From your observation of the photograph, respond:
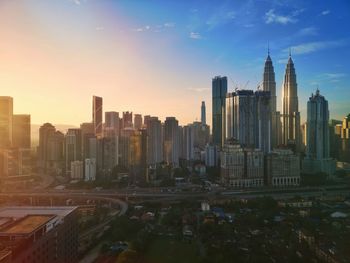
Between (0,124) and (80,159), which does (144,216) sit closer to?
(0,124)

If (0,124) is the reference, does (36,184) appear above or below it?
below

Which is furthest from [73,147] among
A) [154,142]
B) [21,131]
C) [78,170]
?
[154,142]

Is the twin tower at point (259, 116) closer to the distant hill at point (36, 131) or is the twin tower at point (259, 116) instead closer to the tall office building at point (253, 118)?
the tall office building at point (253, 118)

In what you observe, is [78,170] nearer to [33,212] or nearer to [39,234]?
[33,212]

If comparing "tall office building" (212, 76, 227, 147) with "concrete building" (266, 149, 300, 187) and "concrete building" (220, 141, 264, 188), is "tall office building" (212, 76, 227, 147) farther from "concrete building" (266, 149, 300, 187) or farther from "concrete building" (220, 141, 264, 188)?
"concrete building" (266, 149, 300, 187)

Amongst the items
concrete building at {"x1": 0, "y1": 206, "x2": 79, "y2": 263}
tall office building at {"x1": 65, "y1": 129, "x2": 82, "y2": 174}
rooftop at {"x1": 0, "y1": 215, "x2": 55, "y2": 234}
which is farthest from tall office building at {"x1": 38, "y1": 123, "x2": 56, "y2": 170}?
rooftop at {"x1": 0, "y1": 215, "x2": 55, "y2": 234}

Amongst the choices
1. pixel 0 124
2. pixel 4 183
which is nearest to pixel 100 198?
pixel 4 183
